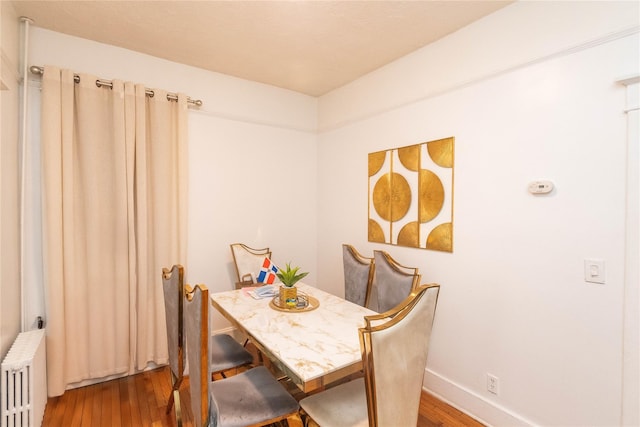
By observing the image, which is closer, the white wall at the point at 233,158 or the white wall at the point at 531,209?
the white wall at the point at 531,209

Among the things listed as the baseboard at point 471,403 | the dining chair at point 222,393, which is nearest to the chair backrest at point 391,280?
the baseboard at point 471,403

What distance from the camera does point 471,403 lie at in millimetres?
2158

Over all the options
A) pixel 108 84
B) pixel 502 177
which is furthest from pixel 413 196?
pixel 108 84

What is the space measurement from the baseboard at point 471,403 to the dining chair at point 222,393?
4.43ft

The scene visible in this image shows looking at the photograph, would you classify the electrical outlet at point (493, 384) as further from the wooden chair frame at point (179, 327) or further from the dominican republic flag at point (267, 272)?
the wooden chair frame at point (179, 327)

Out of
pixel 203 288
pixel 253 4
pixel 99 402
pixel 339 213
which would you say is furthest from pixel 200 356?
pixel 339 213

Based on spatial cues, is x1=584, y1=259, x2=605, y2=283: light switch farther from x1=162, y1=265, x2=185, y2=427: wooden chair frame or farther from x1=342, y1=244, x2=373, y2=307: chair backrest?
x1=162, y1=265, x2=185, y2=427: wooden chair frame

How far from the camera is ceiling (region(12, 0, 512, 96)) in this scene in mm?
2016

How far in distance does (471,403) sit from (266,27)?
3025mm

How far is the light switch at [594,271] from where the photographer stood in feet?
5.26

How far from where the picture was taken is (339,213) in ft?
11.2

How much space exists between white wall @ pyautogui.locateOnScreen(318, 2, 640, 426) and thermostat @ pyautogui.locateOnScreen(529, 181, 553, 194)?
0.04 meters

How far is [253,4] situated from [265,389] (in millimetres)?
2293

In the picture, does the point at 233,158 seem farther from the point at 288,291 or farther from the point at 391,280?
the point at 391,280
